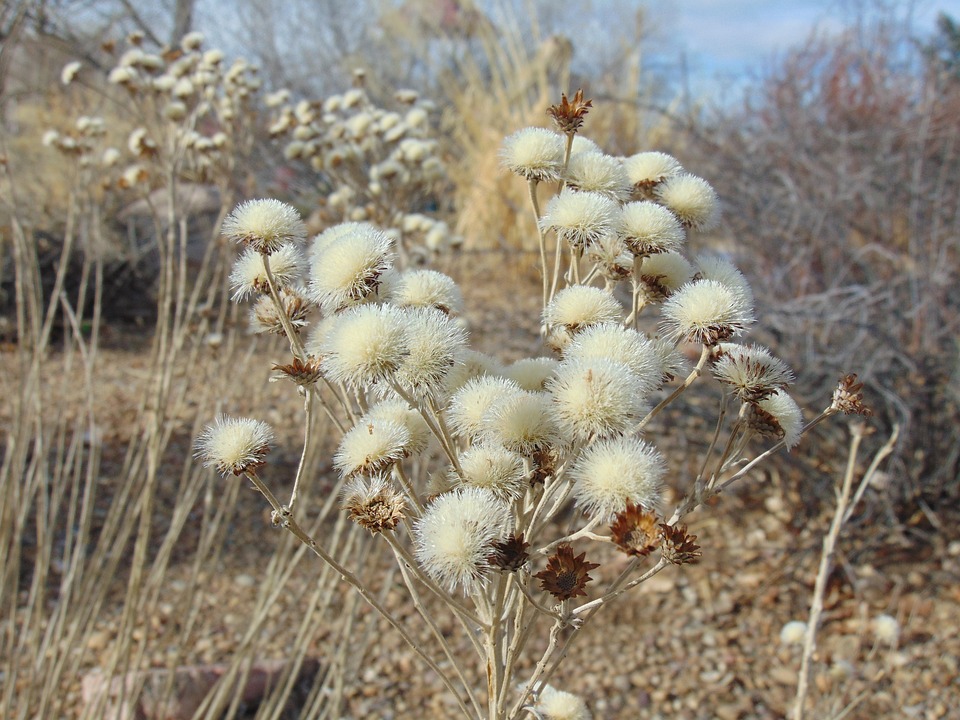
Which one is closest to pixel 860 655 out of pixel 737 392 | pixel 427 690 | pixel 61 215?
pixel 427 690

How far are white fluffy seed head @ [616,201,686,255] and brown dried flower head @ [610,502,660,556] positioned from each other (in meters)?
0.28

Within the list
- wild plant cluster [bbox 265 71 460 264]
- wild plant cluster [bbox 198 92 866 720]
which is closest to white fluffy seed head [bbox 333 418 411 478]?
wild plant cluster [bbox 198 92 866 720]

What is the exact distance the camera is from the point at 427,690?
2.23 m

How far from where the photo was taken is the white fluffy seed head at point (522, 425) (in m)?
0.75

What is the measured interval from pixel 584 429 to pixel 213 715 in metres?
1.19

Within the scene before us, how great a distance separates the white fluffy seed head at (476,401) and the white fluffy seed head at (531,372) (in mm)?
68

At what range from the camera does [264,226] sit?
84 cm

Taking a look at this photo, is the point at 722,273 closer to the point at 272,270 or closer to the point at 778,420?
the point at 778,420

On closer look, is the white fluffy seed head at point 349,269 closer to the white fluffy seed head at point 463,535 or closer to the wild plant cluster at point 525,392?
the wild plant cluster at point 525,392

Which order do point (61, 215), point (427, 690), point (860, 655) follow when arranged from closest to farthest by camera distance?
point (427, 690), point (860, 655), point (61, 215)

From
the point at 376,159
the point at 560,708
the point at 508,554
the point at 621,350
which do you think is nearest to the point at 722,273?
the point at 621,350

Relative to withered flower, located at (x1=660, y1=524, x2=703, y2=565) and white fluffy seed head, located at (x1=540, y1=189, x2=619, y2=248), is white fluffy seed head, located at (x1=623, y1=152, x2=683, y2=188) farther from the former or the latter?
withered flower, located at (x1=660, y1=524, x2=703, y2=565)

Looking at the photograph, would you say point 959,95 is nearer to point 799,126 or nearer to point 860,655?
point 799,126

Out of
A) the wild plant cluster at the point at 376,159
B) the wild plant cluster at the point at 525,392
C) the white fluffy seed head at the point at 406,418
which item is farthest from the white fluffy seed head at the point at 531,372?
the wild plant cluster at the point at 376,159
